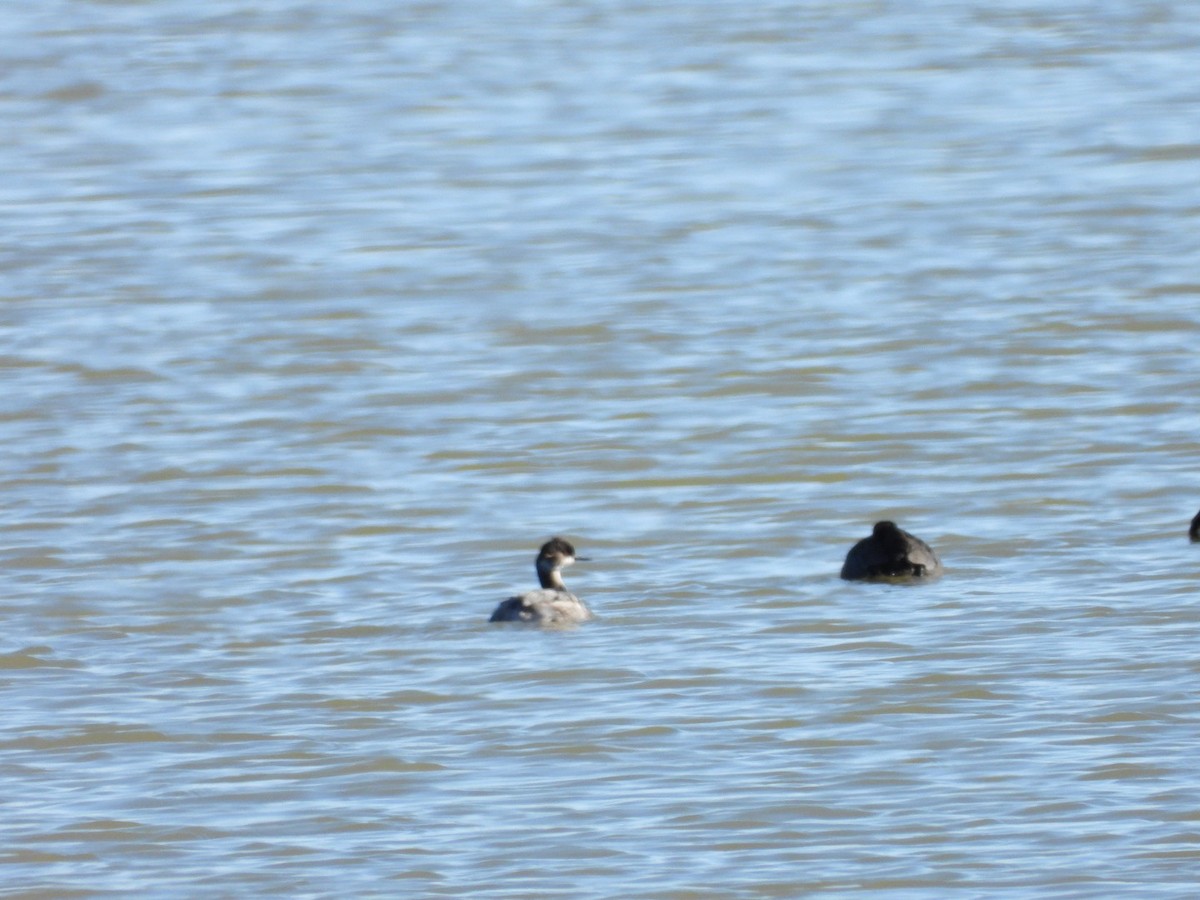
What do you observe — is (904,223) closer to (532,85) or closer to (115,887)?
(532,85)

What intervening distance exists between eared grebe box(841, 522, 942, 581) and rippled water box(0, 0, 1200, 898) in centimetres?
11

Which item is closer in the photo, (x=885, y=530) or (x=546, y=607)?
(x=546, y=607)

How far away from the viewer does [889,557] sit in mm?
10578

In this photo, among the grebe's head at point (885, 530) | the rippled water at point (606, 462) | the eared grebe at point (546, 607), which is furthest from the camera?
the grebe's head at point (885, 530)

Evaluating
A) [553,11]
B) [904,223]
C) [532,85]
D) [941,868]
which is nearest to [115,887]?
[941,868]

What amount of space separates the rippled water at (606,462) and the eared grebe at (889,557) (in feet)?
0.35

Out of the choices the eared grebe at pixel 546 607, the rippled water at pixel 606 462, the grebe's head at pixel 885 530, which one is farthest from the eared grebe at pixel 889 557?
the eared grebe at pixel 546 607

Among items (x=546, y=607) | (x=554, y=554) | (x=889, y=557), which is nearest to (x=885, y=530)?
(x=889, y=557)

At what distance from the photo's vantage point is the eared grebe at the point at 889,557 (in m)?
10.6

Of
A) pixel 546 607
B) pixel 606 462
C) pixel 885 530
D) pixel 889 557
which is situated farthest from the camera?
pixel 606 462

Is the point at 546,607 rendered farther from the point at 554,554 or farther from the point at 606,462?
the point at 606,462

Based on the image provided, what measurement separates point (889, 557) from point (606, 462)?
291 centimetres

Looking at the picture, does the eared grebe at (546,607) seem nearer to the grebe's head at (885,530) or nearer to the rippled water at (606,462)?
the rippled water at (606,462)

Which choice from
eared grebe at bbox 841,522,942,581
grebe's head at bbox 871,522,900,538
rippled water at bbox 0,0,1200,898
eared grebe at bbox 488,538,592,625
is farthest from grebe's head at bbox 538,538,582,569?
grebe's head at bbox 871,522,900,538
